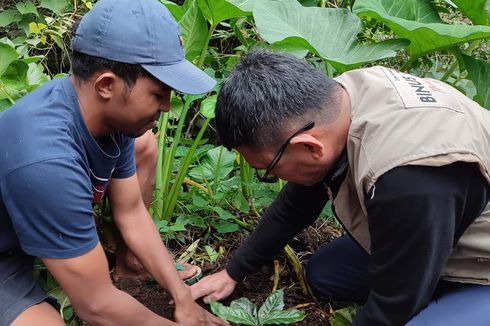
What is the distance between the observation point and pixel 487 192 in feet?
3.91

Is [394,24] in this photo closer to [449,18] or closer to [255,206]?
[255,206]

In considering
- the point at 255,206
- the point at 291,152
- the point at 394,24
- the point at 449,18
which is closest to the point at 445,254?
the point at 291,152

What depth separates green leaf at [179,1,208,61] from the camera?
1944mm

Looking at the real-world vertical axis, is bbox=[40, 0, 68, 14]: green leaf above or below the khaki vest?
below

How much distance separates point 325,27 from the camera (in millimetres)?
1915

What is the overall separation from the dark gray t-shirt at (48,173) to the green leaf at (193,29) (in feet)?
2.42

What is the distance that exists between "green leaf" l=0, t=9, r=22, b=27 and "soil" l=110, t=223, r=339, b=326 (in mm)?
1891

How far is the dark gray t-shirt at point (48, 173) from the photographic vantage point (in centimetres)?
117

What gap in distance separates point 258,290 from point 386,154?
869 mm

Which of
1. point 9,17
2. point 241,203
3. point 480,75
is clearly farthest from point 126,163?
point 9,17

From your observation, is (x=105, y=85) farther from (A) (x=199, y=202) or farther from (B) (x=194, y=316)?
(A) (x=199, y=202)

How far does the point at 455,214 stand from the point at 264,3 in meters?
1.02

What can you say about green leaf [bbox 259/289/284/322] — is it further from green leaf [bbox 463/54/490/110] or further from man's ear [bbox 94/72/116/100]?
green leaf [bbox 463/54/490/110]

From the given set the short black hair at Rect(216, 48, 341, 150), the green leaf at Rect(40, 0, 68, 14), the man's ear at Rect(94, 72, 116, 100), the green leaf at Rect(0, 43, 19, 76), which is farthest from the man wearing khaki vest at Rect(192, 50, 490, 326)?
the green leaf at Rect(40, 0, 68, 14)
